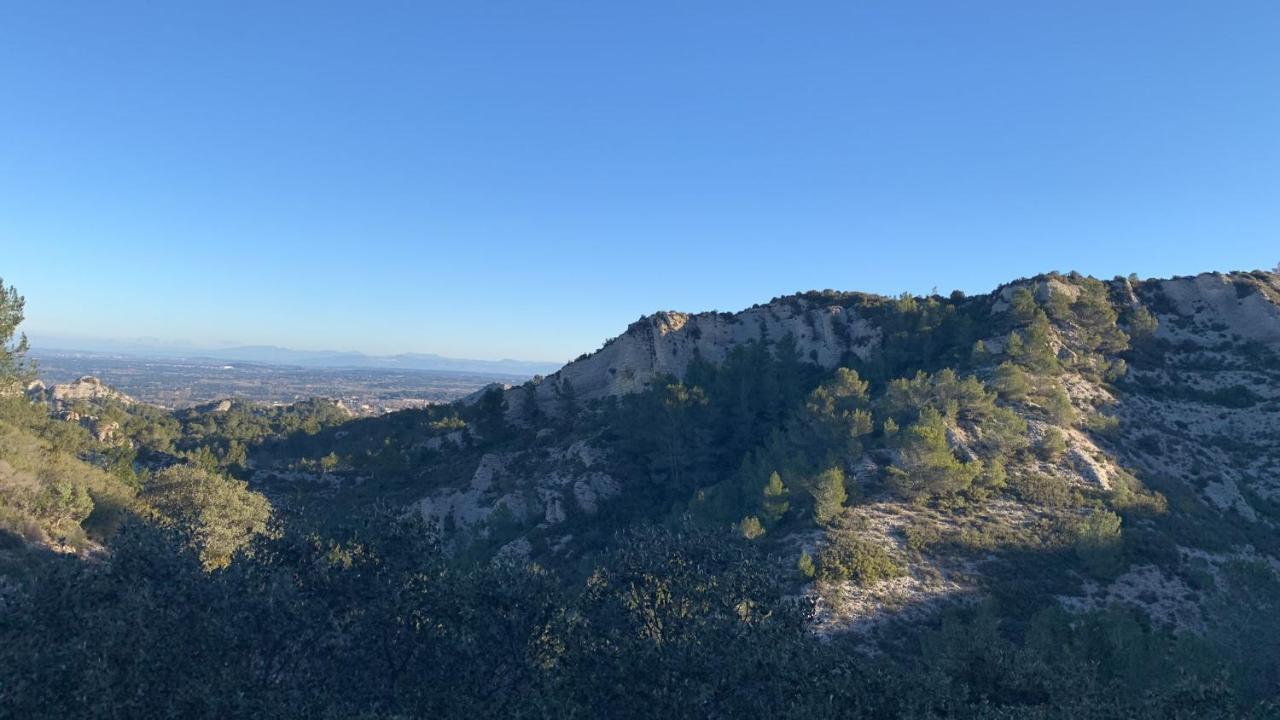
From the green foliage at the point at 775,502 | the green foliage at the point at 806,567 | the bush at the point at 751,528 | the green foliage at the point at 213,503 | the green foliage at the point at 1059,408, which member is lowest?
the green foliage at the point at 213,503

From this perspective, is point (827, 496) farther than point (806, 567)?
Yes

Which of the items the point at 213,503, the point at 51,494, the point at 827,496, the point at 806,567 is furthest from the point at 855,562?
the point at 51,494

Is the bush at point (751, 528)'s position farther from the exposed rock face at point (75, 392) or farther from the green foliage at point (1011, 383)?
the exposed rock face at point (75, 392)

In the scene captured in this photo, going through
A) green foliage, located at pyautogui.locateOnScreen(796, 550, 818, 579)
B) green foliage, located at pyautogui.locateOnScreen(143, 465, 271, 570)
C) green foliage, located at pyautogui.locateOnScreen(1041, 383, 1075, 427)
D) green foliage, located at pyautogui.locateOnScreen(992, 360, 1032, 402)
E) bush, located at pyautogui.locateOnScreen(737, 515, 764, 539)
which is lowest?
green foliage, located at pyautogui.locateOnScreen(143, 465, 271, 570)

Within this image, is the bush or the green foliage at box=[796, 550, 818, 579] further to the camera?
the bush

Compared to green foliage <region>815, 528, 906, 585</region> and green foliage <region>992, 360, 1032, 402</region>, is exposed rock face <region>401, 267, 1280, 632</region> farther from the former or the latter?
green foliage <region>992, 360, 1032, 402</region>

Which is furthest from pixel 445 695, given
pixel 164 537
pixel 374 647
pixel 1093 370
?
pixel 1093 370

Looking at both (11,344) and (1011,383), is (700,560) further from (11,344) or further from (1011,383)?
(11,344)

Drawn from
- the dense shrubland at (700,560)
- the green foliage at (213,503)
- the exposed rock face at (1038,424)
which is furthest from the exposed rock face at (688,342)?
the green foliage at (213,503)

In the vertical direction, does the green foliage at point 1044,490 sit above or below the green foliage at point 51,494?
above

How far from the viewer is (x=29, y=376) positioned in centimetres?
6125

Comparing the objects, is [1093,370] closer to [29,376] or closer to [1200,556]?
[1200,556]

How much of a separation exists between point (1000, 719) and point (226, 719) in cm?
1981

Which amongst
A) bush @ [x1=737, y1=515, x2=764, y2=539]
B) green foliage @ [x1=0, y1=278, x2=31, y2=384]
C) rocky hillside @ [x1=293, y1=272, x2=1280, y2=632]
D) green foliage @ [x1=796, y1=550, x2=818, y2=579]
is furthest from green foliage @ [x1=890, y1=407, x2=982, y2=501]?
green foliage @ [x1=0, y1=278, x2=31, y2=384]
